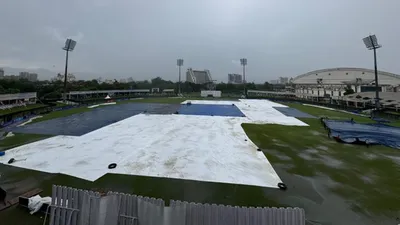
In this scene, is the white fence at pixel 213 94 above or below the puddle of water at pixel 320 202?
above

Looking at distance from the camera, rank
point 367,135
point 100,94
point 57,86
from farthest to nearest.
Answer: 1. point 57,86
2. point 100,94
3. point 367,135

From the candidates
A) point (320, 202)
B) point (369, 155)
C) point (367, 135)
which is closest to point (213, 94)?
point (367, 135)

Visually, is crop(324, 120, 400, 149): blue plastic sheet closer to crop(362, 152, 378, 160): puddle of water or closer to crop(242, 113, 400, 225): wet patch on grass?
crop(242, 113, 400, 225): wet patch on grass

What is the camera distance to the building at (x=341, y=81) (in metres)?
49.8

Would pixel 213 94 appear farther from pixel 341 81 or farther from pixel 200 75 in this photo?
pixel 200 75

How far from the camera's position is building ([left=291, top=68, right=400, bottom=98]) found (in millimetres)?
49812

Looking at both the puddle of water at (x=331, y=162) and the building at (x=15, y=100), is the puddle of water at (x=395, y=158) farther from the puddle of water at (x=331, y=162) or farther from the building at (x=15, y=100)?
the building at (x=15, y=100)

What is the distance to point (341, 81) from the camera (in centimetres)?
6156

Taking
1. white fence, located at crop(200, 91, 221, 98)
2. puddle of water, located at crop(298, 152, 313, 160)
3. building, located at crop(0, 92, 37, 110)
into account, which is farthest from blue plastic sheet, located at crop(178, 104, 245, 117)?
white fence, located at crop(200, 91, 221, 98)

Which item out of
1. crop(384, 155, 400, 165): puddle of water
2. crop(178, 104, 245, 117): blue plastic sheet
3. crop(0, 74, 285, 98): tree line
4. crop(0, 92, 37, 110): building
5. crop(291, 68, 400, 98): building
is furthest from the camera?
crop(291, 68, 400, 98): building

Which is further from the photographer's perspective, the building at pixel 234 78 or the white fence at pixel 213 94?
the building at pixel 234 78

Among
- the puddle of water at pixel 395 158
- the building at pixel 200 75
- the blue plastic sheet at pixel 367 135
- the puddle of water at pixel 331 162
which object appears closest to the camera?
the puddle of water at pixel 331 162

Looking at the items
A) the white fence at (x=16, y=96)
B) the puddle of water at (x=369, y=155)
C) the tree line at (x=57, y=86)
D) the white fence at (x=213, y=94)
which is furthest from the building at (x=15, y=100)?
the white fence at (x=213, y=94)

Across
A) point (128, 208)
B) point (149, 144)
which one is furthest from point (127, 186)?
point (149, 144)
